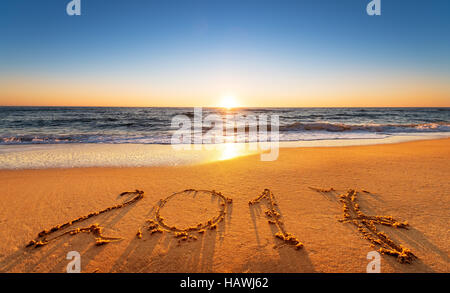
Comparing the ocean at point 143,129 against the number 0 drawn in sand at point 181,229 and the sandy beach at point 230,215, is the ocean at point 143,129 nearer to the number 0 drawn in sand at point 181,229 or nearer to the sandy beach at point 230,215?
the sandy beach at point 230,215

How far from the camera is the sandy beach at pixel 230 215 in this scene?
7.65 ft

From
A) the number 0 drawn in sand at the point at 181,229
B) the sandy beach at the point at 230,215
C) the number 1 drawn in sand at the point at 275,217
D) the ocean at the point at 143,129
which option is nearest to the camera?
the sandy beach at the point at 230,215

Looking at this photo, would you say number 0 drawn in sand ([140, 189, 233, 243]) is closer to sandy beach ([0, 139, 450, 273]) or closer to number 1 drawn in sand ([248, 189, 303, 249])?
sandy beach ([0, 139, 450, 273])

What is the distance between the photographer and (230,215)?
3293mm

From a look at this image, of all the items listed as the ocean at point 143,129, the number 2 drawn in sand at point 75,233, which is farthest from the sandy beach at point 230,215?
the ocean at point 143,129

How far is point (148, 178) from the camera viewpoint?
497 centimetres

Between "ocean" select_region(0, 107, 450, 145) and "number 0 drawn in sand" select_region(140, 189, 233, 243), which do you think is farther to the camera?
"ocean" select_region(0, 107, 450, 145)

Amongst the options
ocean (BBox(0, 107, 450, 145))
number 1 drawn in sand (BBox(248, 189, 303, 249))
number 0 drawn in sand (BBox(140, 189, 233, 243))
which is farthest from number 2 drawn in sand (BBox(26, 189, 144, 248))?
ocean (BBox(0, 107, 450, 145))

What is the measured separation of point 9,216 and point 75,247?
184cm

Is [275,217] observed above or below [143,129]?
below

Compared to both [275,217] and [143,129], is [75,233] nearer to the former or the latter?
[275,217]

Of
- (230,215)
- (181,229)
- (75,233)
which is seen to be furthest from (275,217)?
(75,233)

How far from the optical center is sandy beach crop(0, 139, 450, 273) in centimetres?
233
